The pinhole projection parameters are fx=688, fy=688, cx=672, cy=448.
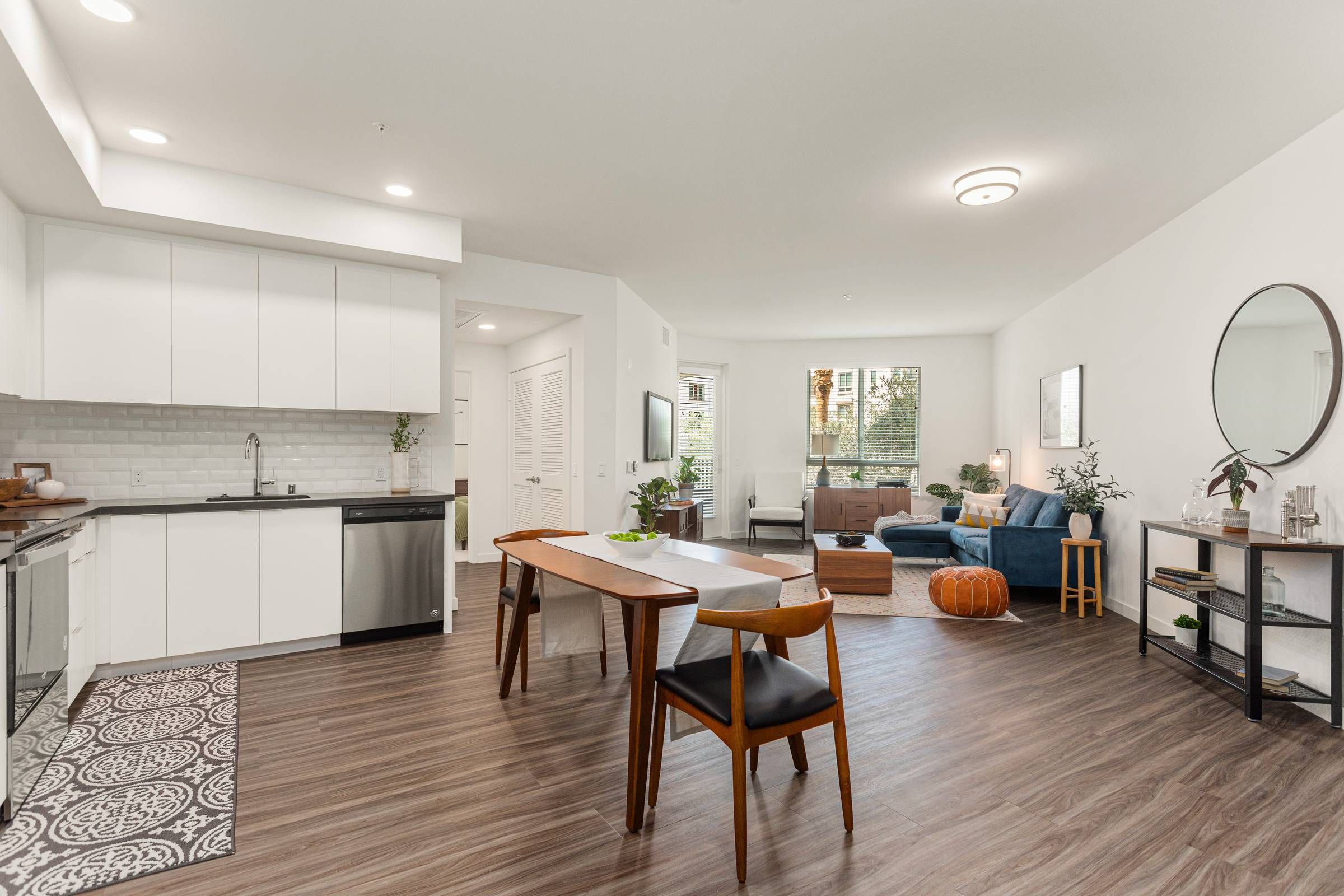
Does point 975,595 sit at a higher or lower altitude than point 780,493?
lower

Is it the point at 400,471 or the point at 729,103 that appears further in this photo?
the point at 400,471

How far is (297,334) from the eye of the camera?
4.27m

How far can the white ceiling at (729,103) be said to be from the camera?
2467mm

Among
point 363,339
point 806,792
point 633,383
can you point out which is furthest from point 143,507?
point 633,383

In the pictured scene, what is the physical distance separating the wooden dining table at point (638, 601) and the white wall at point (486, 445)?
4.05 m

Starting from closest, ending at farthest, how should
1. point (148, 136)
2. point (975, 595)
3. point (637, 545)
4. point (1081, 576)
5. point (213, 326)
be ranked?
point (637, 545), point (148, 136), point (213, 326), point (975, 595), point (1081, 576)

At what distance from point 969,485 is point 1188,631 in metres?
5.05

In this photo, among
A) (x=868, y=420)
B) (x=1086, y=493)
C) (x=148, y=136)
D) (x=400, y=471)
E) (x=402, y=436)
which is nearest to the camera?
(x=148, y=136)

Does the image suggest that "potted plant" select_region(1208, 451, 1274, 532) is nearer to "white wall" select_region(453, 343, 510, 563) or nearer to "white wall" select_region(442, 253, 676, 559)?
"white wall" select_region(442, 253, 676, 559)

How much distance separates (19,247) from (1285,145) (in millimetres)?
6402

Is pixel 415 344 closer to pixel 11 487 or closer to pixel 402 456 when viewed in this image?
pixel 402 456

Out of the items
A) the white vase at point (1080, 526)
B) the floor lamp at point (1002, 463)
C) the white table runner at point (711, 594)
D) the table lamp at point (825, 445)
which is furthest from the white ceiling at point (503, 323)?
the floor lamp at point (1002, 463)

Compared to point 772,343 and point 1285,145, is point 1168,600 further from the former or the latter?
point 772,343

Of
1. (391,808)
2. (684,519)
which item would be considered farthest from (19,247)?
(684,519)
